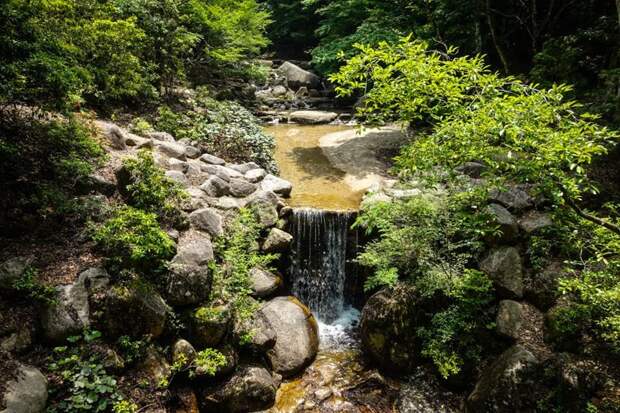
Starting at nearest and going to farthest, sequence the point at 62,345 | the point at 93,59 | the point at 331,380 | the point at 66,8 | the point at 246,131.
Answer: the point at 62,345, the point at 331,380, the point at 66,8, the point at 93,59, the point at 246,131

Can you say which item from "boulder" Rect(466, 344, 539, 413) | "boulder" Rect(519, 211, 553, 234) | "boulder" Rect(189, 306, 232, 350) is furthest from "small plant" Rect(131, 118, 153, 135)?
"boulder" Rect(466, 344, 539, 413)

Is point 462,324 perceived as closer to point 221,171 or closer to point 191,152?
point 221,171

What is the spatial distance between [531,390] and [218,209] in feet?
19.9

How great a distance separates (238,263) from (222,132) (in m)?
4.93

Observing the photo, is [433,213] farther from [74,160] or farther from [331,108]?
[331,108]

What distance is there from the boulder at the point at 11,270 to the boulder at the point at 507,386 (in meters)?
6.60

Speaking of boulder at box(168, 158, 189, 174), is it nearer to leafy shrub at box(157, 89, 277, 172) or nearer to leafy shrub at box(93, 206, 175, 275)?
Answer: leafy shrub at box(157, 89, 277, 172)

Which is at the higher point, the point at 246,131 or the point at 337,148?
the point at 246,131

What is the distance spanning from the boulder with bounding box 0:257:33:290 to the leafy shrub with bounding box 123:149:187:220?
164cm

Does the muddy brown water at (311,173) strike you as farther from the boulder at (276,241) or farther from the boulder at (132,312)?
the boulder at (132,312)

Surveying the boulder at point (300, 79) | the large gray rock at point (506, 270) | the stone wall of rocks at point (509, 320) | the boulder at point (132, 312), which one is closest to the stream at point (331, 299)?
the stone wall of rocks at point (509, 320)

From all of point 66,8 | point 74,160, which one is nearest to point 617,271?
point 74,160

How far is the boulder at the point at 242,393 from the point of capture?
511 cm

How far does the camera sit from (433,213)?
6387 mm
